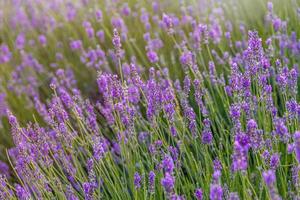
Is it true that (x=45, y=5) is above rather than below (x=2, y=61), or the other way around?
above

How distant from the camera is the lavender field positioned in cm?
201

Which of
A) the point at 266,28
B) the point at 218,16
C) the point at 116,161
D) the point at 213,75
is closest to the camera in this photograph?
the point at 213,75

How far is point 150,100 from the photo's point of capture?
7.04 ft

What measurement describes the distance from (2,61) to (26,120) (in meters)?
0.82

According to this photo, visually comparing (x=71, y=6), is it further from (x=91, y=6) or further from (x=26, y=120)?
(x=26, y=120)

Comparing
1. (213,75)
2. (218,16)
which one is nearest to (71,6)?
(218,16)

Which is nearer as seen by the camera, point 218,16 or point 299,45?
point 299,45

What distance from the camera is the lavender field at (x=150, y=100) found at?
6.60 ft

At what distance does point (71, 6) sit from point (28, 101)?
3.97 feet

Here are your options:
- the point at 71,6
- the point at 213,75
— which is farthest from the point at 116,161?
the point at 71,6

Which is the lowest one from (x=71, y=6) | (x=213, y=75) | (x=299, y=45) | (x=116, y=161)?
(x=116, y=161)

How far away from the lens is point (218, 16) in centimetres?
361

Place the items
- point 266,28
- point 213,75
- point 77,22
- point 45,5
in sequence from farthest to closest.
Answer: point 45,5, point 77,22, point 266,28, point 213,75

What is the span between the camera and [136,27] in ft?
13.1
